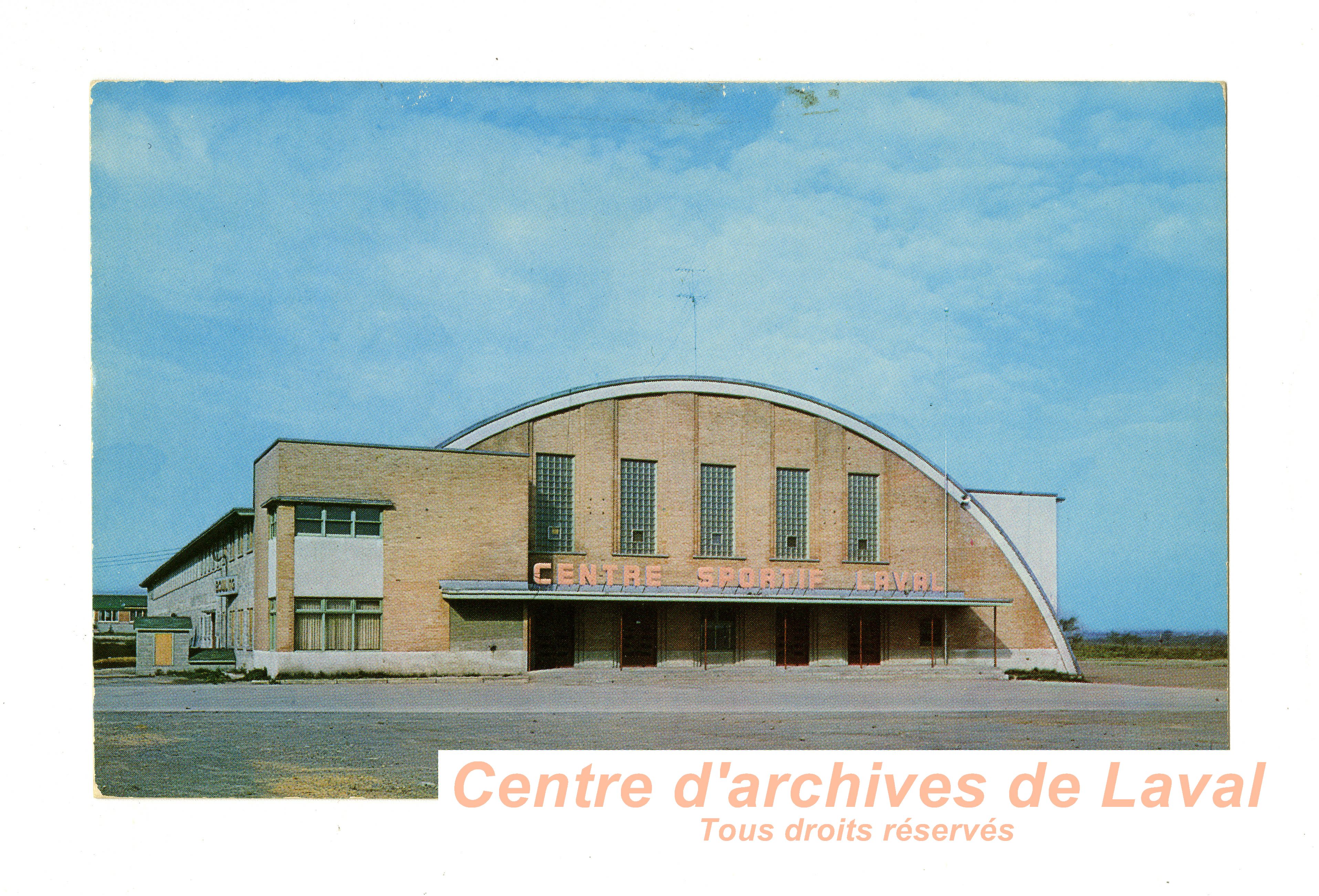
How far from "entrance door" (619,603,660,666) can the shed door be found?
11866 mm

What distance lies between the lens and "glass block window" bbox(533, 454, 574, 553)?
1144 inches

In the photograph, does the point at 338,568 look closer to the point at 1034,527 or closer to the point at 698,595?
the point at 698,595

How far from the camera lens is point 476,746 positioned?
13164mm

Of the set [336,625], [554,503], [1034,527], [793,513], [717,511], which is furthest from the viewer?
[1034,527]

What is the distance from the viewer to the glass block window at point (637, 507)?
98.1 feet

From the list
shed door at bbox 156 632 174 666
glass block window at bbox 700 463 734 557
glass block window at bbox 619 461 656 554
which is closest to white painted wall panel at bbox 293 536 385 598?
shed door at bbox 156 632 174 666

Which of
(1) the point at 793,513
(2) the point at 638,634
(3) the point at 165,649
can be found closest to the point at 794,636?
(1) the point at 793,513

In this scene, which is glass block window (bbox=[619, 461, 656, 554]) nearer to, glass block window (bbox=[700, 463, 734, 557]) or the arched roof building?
the arched roof building

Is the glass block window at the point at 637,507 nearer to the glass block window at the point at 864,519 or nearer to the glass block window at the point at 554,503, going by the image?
the glass block window at the point at 554,503

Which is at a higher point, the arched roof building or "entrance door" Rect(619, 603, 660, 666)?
the arched roof building

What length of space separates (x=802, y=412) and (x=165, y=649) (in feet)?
61.2

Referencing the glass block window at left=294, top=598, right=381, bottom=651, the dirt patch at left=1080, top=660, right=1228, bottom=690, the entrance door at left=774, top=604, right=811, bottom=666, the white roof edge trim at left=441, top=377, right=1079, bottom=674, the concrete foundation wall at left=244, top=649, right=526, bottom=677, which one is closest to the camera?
the concrete foundation wall at left=244, top=649, right=526, bottom=677

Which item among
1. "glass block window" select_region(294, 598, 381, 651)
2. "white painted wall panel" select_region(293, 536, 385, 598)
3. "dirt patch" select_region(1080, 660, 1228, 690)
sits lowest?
"dirt patch" select_region(1080, 660, 1228, 690)

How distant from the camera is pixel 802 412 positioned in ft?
102
